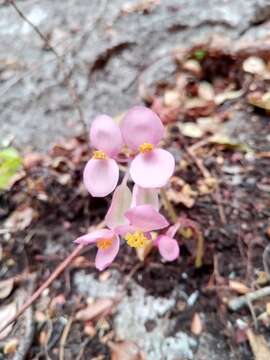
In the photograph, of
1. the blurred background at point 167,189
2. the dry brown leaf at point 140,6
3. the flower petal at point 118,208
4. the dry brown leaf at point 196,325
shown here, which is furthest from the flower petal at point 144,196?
the dry brown leaf at point 140,6

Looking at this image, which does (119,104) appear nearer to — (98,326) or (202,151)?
(202,151)

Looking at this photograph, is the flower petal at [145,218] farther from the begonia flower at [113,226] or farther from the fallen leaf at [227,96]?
the fallen leaf at [227,96]

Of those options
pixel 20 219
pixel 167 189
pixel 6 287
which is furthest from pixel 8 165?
pixel 167 189

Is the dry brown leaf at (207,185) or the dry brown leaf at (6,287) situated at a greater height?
the dry brown leaf at (6,287)

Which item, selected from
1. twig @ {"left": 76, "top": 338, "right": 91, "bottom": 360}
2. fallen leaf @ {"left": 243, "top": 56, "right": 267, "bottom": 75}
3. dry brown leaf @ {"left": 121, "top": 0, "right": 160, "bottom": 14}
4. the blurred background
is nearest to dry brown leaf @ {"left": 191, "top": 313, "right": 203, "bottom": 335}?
the blurred background

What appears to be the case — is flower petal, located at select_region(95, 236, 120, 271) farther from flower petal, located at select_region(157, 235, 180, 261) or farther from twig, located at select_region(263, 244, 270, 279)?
twig, located at select_region(263, 244, 270, 279)

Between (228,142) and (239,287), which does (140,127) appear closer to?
(239,287)
